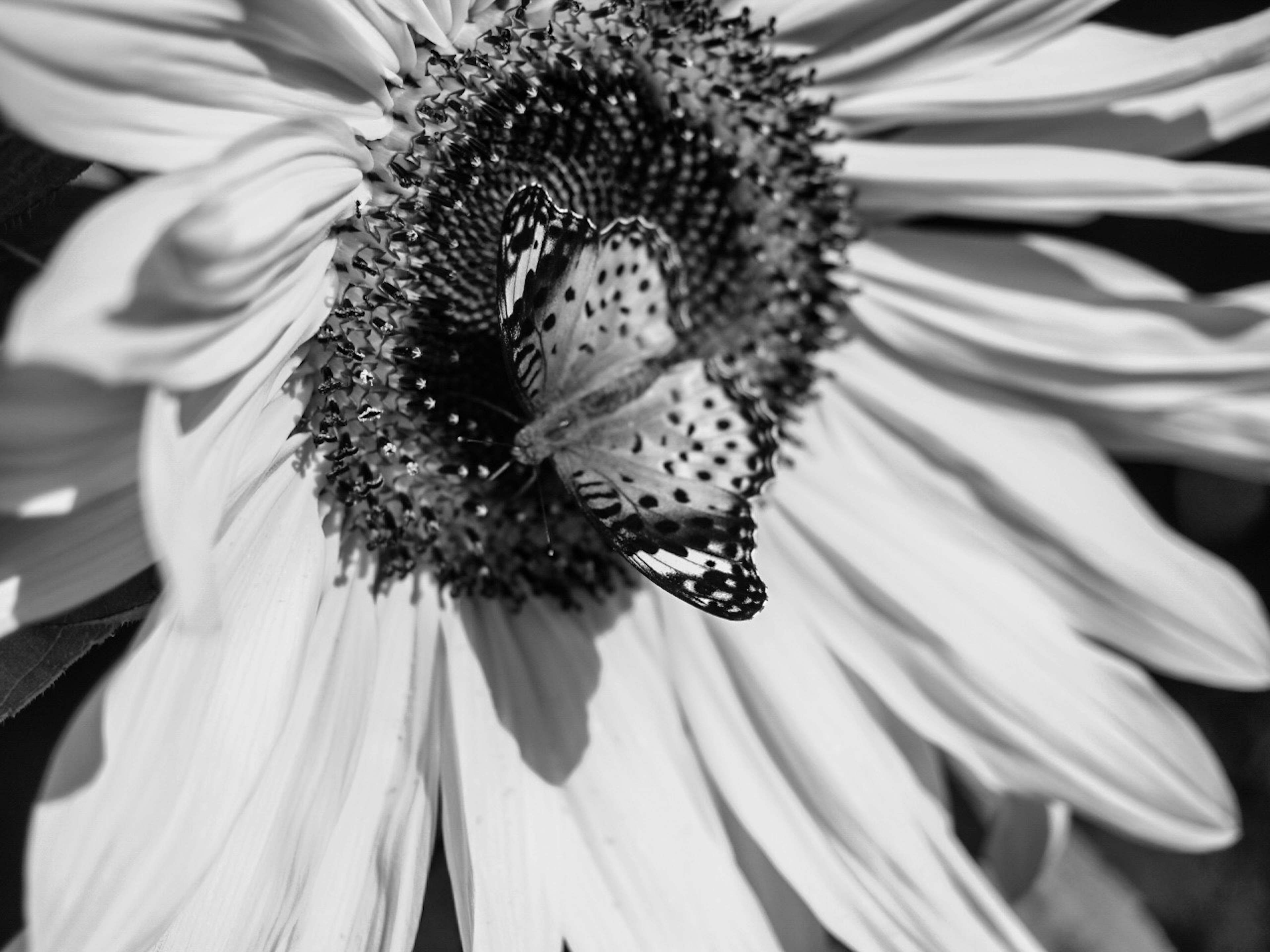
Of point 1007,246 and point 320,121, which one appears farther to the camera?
point 1007,246

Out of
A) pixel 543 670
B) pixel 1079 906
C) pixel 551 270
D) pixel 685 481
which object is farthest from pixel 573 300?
pixel 1079 906

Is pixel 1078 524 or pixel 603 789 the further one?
pixel 1078 524

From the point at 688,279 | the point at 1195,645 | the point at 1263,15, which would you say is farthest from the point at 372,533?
the point at 1263,15

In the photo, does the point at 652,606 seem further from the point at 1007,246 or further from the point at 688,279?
the point at 1007,246

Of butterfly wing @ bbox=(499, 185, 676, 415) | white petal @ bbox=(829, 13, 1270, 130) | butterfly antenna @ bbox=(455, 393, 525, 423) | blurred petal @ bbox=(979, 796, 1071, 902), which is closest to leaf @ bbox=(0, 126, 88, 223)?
butterfly wing @ bbox=(499, 185, 676, 415)

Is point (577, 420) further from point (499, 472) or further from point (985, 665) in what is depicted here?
point (985, 665)

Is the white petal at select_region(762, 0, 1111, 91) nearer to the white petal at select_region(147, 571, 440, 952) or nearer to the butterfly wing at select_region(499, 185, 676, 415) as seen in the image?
the butterfly wing at select_region(499, 185, 676, 415)

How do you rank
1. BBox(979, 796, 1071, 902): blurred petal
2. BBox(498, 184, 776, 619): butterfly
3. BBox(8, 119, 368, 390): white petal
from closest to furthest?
BBox(8, 119, 368, 390): white petal → BBox(498, 184, 776, 619): butterfly → BBox(979, 796, 1071, 902): blurred petal
